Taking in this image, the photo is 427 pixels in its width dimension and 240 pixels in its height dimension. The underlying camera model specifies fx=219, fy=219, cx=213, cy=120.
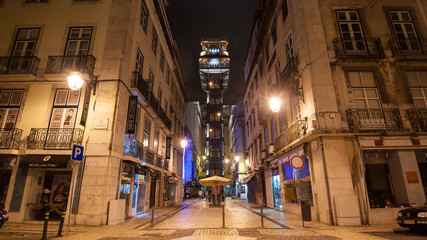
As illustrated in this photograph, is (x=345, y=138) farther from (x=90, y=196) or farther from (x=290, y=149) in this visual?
(x=90, y=196)

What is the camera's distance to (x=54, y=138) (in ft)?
38.2

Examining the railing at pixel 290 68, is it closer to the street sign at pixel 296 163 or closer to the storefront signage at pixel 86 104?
the street sign at pixel 296 163

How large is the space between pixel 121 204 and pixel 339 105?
1239cm

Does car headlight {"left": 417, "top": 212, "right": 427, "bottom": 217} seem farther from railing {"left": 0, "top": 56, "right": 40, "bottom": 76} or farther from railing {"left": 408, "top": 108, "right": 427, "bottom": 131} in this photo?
railing {"left": 0, "top": 56, "right": 40, "bottom": 76}

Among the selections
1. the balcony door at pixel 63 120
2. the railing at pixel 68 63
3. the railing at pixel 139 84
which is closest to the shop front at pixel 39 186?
the balcony door at pixel 63 120

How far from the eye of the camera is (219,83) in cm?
6081

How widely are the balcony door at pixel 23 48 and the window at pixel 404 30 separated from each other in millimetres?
21467

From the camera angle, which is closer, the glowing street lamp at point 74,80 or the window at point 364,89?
the glowing street lamp at point 74,80

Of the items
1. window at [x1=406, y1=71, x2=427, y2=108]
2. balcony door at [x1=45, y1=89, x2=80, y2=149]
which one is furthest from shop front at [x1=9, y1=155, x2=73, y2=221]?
window at [x1=406, y1=71, x2=427, y2=108]

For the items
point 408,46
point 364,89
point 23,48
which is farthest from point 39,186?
point 408,46

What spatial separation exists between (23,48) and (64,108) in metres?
5.09

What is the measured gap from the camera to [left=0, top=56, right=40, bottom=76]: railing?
12633 millimetres

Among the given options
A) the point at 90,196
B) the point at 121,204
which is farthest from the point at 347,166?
the point at 90,196

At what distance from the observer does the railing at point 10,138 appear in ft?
38.2
